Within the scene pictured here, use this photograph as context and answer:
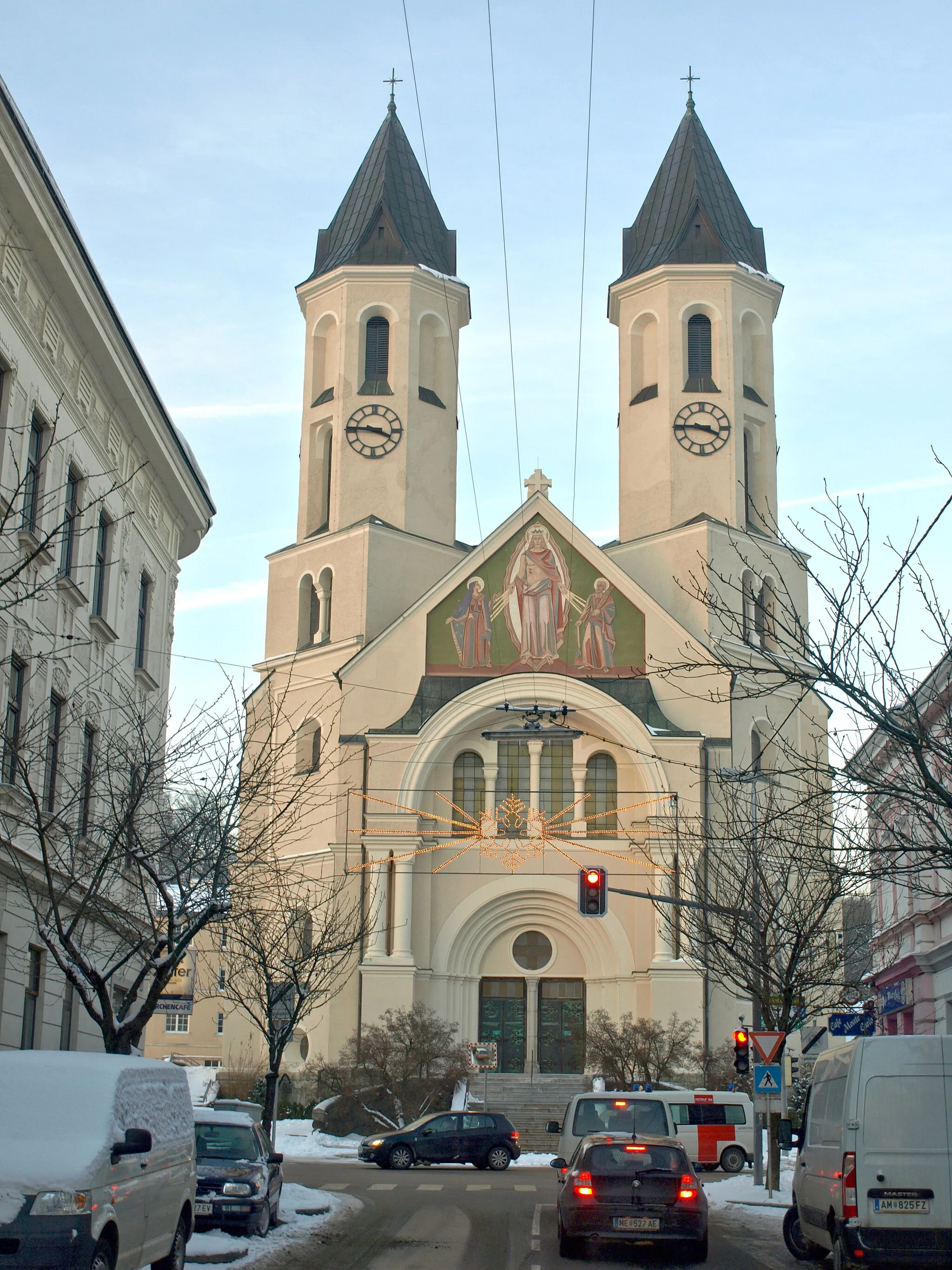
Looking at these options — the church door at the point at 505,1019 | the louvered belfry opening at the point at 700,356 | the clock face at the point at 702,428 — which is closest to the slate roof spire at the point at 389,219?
the louvered belfry opening at the point at 700,356

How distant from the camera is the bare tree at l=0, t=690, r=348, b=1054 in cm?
1797

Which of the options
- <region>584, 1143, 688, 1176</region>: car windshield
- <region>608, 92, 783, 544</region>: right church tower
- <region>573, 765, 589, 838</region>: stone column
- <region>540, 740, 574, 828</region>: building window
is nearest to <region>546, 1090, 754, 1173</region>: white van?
<region>573, 765, 589, 838</region>: stone column

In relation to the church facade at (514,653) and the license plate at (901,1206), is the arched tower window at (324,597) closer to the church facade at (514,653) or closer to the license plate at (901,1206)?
the church facade at (514,653)

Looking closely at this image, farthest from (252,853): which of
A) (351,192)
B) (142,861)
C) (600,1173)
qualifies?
(351,192)

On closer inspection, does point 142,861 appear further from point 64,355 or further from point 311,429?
point 311,429

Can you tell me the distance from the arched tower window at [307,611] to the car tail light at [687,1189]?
34425 mm

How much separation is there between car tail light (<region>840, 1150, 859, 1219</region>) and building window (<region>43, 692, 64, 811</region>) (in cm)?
1167

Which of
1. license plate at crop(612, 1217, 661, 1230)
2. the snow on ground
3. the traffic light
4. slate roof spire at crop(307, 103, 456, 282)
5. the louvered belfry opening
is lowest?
the snow on ground

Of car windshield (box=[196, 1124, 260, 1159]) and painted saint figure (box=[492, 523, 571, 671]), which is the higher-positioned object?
painted saint figure (box=[492, 523, 571, 671])

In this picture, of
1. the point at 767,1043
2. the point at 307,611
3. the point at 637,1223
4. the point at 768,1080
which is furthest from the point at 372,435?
the point at 637,1223

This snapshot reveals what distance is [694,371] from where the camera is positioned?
4978 cm

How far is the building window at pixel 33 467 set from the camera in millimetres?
19391

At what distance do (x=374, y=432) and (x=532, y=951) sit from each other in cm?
1638

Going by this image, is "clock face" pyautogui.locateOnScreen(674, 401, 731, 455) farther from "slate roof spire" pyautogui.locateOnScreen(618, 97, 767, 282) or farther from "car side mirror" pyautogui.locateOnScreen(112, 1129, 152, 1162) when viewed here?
"car side mirror" pyautogui.locateOnScreen(112, 1129, 152, 1162)
